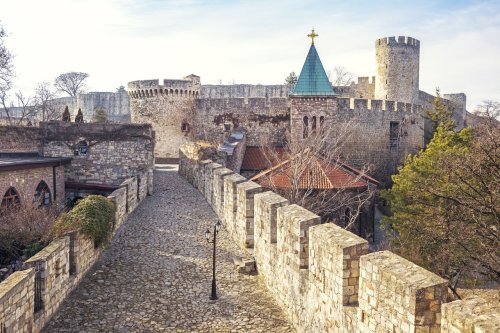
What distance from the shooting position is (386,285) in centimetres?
556

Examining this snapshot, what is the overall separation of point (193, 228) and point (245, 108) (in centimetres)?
1807

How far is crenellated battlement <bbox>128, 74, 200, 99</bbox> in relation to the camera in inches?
1257

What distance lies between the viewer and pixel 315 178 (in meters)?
21.4

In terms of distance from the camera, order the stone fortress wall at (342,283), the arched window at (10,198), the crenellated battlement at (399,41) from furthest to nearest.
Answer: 1. the crenellated battlement at (399,41)
2. the arched window at (10,198)
3. the stone fortress wall at (342,283)

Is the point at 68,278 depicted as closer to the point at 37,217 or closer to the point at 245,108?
the point at 37,217

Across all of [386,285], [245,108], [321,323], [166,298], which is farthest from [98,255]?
[245,108]

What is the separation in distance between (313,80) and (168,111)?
9.47m

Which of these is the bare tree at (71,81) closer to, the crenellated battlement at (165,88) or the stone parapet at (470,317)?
the crenellated battlement at (165,88)

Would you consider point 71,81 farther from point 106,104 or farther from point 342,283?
point 342,283

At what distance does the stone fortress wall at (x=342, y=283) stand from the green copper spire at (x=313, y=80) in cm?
1749

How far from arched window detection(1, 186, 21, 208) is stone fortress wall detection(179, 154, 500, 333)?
8004 millimetres

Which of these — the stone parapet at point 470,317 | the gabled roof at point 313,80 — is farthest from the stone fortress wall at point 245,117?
the stone parapet at point 470,317

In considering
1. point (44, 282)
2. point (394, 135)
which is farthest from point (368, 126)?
point (44, 282)

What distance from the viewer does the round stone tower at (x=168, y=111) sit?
3203 centimetres
